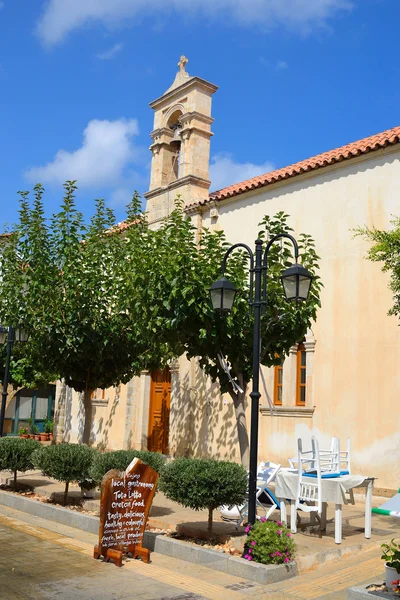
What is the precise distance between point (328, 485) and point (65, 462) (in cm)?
446

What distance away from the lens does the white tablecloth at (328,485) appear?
25.9 ft

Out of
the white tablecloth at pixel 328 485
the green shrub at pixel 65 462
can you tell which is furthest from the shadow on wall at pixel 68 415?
the white tablecloth at pixel 328 485

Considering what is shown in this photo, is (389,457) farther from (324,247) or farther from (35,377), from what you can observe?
(35,377)

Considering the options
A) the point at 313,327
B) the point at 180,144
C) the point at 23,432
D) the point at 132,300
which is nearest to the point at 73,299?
the point at 132,300

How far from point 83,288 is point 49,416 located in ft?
57.8

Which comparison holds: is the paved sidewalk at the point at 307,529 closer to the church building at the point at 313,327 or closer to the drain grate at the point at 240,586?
the drain grate at the point at 240,586

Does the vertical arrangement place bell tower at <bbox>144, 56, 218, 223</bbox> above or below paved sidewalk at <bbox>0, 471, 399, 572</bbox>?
above

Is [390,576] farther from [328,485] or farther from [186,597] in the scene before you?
[328,485]

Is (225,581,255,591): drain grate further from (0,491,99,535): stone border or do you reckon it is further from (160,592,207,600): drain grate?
(0,491,99,535): stone border

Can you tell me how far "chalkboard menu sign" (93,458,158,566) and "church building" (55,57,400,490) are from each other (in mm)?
3205

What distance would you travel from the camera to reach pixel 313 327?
→ 1351cm

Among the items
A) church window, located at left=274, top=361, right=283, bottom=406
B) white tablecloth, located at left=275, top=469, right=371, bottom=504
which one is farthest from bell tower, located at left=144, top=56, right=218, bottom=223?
white tablecloth, located at left=275, top=469, right=371, bottom=504

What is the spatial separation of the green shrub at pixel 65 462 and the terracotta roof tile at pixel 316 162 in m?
8.42

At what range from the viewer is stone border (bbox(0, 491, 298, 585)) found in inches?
257
